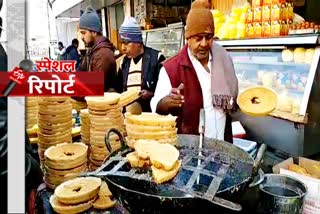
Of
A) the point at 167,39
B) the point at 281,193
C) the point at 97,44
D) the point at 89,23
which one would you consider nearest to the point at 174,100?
the point at 281,193

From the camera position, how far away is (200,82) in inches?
62.6

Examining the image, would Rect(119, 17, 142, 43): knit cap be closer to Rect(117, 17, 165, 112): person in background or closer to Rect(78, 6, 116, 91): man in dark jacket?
Rect(117, 17, 165, 112): person in background

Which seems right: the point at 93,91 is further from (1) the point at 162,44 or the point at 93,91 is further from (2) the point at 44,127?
(1) the point at 162,44

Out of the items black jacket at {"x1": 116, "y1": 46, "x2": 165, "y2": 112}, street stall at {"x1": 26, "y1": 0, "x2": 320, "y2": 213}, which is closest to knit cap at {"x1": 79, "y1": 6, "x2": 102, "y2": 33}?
black jacket at {"x1": 116, "y1": 46, "x2": 165, "y2": 112}

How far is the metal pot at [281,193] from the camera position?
1.04 m

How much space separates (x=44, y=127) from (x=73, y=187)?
0.41 m

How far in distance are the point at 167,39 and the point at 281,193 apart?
11.1 feet

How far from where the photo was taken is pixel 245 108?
1319mm

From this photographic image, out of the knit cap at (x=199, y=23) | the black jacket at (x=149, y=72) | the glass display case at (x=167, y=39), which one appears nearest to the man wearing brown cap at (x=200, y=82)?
the knit cap at (x=199, y=23)

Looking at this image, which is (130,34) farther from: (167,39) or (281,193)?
(167,39)

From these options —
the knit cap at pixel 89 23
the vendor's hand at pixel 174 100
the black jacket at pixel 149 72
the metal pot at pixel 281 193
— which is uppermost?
the knit cap at pixel 89 23

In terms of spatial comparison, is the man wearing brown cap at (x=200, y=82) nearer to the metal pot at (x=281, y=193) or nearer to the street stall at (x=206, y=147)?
the street stall at (x=206, y=147)

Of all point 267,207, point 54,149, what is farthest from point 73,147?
point 267,207

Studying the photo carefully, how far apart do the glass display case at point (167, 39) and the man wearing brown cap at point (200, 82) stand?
2225mm
